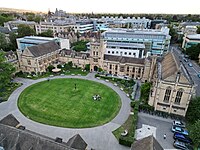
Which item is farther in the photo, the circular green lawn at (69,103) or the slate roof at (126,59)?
the slate roof at (126,59)

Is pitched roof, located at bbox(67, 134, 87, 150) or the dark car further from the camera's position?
the dark car

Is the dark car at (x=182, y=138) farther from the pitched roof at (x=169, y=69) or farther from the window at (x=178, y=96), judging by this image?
the pitched roof at (x=169, y=69)

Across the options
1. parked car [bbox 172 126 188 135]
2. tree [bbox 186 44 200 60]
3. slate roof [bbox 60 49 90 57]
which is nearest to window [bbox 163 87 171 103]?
parked car [bbox 172 126 188 135]

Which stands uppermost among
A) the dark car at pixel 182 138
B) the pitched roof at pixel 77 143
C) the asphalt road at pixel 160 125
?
the pitched roof at pixel 77 143

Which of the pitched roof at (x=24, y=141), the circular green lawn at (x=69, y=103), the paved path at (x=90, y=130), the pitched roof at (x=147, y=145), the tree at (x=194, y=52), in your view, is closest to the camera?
the pitched roof at (x=147, y=145)

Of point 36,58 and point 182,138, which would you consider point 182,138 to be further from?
point 36,58

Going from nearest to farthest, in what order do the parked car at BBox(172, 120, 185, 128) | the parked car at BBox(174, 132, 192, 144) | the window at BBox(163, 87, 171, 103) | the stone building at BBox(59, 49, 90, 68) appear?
the parked car at BBox(174, 132, 192, 144) < the parked car at BBox(172, 120, 185, 128) < the window at BBox(163, 87, 171, 103) < the stone building at BBox(59, 49, 90, 68)

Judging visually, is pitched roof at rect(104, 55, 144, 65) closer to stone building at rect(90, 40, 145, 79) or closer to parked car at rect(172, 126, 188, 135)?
stone building at rect(90, 40, 145, 79)

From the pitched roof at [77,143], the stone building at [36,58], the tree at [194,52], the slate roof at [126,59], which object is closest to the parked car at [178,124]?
the pitched roof at [77,143]
